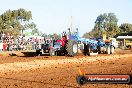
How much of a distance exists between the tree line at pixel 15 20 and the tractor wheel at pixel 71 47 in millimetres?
43751

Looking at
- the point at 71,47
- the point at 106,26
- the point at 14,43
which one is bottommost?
the point at 71,47

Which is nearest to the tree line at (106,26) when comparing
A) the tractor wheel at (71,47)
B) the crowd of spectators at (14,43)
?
the crowd of spectators at (14,43)

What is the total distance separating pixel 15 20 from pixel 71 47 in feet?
169

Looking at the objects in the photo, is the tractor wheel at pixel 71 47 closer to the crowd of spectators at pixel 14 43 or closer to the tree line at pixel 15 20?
the crowd of spectators at pixel 14 43

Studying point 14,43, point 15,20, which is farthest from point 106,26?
point 14,43

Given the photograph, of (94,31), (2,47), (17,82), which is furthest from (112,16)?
(17,82)

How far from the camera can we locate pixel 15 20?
7225cm

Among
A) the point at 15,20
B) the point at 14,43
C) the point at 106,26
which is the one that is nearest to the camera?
the point at 14,43

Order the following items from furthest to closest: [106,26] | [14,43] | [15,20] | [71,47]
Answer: [106,26], [15,20], [14,43], [71,47]

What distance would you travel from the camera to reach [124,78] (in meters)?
3.88

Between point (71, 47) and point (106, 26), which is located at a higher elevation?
point (106, 26)

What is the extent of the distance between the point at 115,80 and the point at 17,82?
6685mm

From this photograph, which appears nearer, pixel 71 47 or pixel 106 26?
pixel 71 47

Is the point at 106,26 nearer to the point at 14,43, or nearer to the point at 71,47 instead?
the point at 14,43
